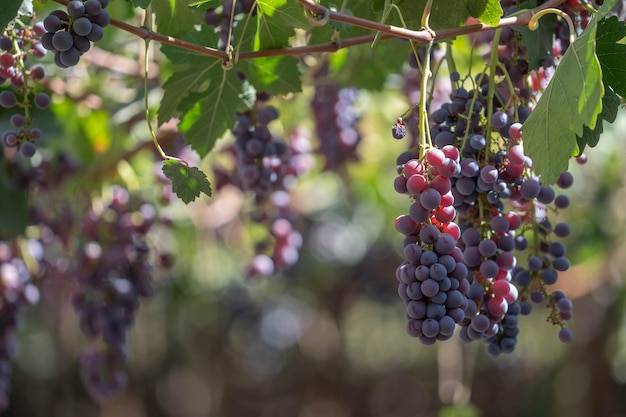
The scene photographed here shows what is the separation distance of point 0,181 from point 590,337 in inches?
124

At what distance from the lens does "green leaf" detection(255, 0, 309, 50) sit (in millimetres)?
1199

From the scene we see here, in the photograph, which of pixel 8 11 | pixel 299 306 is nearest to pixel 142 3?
pixel 8 11

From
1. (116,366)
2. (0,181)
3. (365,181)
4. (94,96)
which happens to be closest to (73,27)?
(0,181)

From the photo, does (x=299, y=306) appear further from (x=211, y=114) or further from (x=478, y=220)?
(x=478, y=220)

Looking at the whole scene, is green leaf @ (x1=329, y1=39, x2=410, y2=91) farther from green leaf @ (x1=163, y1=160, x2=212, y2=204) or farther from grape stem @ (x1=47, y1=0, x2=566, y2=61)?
green leaf @ (x1=163, y1=160, x2=212, y2=204)

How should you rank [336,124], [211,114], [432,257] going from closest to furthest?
[432,257], [211,114], [336,124]

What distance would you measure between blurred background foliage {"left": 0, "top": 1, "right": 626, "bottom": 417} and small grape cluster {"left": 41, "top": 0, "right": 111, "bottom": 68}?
0.70 m

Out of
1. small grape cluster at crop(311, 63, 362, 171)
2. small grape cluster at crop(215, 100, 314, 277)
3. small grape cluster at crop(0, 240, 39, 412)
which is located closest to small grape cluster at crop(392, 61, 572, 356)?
small grape cluster at crop(215, 100, 314, 277)

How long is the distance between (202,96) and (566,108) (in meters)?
0.66

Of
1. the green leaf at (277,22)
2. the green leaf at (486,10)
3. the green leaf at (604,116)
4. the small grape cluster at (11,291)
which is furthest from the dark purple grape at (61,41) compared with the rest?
the small grape cluster at (11,291)

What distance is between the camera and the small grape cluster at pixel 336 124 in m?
2.40

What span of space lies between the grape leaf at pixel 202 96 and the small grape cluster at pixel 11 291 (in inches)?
38.4

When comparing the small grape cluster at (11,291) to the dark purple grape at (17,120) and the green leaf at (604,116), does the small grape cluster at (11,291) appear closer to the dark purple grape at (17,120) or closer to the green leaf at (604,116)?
the dark purple grape at (17,120)

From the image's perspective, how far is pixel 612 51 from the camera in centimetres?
110
